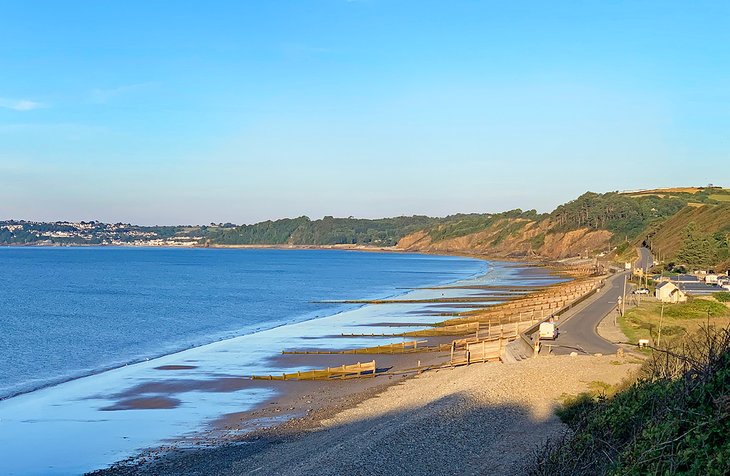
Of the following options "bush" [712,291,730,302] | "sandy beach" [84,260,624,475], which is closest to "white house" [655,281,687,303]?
"bush" [712,291,730,302]

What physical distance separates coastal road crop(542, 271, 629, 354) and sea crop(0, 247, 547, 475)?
1267 centimetres

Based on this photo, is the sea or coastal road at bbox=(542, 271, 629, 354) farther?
coastal road at bbox=(542, 271, 629, 354)

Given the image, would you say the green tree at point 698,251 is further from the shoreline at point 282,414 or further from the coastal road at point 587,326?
the shoreline at point 282,414

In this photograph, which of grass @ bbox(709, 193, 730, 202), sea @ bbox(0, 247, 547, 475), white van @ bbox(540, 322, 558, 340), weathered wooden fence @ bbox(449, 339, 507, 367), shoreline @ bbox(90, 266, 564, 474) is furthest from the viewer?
grass @ bbox(709, 193, 730, 202)

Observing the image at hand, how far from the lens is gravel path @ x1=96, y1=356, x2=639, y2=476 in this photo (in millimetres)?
19797

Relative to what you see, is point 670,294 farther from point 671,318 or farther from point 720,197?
point 720,197

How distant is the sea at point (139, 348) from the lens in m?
26.9

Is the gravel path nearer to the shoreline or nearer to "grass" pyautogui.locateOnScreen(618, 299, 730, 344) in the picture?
the shoreline

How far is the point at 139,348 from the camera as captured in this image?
50719mm

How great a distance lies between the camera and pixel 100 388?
119 ft

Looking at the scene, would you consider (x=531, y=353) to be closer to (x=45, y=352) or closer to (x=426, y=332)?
(x=426, y=332)

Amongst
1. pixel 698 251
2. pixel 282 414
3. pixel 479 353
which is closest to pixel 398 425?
pixel 282 414

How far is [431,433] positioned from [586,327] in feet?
83.6

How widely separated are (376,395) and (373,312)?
40785 mm
